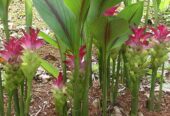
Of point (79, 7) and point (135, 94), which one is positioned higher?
point (79, 7)

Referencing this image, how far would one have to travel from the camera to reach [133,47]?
1517mm

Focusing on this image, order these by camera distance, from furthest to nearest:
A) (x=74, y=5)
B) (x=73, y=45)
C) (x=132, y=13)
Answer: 1. (x=132, y=13)
2. (x=73, y=45)
3. (x=74, y=5)

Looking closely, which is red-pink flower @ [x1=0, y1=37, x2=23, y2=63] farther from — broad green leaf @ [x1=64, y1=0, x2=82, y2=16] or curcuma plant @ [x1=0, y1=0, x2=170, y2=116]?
broad green leaf @ [x1=64, y1=0, x2=82, y2=16]

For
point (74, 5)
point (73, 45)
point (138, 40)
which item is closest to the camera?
point (74, 5)

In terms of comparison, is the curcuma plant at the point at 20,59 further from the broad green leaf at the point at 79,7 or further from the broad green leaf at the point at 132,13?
the broad green leaf at the point at 132,13

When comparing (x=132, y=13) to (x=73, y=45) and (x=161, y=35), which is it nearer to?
(x=161, y=35)

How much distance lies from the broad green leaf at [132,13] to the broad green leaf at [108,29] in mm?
165

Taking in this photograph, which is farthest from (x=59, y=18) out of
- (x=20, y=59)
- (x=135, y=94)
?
(x=135, y=94)

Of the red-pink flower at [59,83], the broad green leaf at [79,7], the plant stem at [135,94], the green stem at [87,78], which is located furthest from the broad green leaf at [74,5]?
the plant stem at [135,94]

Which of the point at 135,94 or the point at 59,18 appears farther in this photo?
the point at 135,94

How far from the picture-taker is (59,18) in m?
1.44

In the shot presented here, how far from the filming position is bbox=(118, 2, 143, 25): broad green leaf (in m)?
1.60

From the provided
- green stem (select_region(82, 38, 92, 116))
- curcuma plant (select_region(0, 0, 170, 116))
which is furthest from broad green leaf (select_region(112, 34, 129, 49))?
green stem (select_region(82, 38, 92, 116))

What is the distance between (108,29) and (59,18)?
0.19 metres
